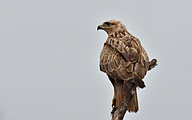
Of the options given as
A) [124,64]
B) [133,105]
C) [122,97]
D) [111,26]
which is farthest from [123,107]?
[111,26]

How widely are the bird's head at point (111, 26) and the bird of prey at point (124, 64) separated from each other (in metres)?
0.79

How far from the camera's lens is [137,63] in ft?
39.2

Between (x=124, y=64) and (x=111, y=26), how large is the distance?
11.3 ft

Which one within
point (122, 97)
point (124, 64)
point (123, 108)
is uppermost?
point (124, 64)

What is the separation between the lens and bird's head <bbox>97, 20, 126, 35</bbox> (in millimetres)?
14883

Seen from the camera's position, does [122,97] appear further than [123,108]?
Yes

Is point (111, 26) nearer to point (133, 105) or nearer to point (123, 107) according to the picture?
point (133, 105)

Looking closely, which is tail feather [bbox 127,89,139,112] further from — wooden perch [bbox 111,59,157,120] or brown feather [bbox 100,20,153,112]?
wooden perch [bbox 111,59,157,120]

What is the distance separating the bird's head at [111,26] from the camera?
586 inches

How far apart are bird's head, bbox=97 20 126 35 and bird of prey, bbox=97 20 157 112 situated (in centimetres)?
79

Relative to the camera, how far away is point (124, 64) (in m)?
12.0

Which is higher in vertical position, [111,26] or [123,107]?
[111,26]

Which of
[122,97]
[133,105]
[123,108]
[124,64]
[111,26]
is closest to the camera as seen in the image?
[123,108]

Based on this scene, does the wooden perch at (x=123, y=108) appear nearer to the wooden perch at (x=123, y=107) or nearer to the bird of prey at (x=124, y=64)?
the wooden perch at (x=123, y=107)
